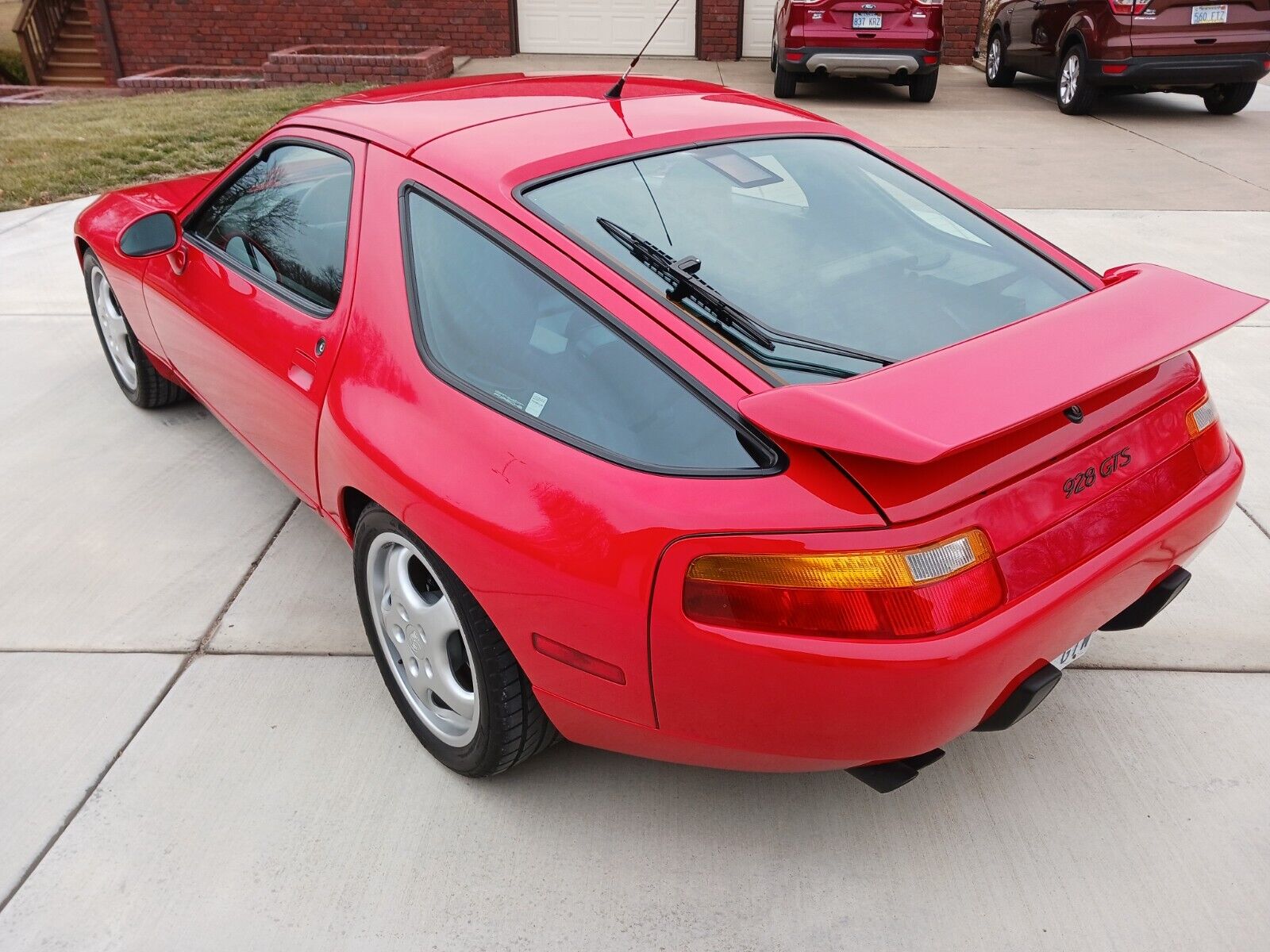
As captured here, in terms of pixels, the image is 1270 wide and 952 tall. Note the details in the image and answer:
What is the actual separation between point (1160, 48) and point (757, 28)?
657 cm

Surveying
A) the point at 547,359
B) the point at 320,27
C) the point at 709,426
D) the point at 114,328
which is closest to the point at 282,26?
the point at 320,27

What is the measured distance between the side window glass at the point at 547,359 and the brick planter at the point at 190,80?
39.0 feet

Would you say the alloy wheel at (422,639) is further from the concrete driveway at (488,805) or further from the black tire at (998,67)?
the black tire at (998,67)

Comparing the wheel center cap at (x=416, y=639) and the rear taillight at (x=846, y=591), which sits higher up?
the rear taillight at (x=846, y=591)

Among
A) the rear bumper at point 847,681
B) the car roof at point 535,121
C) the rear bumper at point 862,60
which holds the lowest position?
the rear bumper at point 862,60

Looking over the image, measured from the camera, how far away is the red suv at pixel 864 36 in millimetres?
10453

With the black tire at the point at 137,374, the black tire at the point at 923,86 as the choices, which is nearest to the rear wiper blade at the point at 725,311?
the black tire at the point at 137,374

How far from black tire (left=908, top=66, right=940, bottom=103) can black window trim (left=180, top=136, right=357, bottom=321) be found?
9530mm

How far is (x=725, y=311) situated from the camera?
1997 mm

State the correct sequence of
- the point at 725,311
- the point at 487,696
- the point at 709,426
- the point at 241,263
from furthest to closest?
the point at 241,263
the point at 487,696
the point at 725,311
the point at 709,426

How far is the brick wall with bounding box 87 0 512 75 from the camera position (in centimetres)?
1402

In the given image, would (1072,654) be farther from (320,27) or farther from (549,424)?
(320,27)

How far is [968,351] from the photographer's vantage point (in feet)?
6.02

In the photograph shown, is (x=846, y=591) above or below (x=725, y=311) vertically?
below
